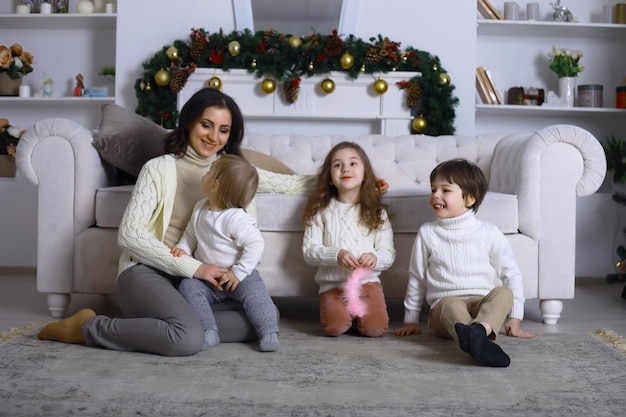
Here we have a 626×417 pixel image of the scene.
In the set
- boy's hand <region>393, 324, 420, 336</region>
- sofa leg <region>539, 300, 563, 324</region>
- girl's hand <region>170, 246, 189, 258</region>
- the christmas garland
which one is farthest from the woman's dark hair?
the christmas garland

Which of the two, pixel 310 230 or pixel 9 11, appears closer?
pixel 310 230

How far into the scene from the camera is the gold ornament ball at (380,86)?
15.7ft

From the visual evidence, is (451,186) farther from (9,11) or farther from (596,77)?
(9,11)

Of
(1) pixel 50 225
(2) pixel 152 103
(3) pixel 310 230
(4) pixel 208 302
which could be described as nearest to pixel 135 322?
(4) pixel 208 302

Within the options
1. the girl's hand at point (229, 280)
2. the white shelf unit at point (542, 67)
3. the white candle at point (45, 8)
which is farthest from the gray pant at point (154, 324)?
the white shelf unit at point (542, 67)

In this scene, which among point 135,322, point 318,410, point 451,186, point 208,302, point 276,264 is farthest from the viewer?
point 276,264

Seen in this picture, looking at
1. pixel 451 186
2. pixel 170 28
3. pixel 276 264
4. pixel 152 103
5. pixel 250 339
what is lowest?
pixel 250 339

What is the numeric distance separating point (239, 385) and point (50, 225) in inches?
54.6

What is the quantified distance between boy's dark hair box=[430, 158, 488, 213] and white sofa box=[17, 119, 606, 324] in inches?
10.4

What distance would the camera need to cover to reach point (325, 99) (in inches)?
191

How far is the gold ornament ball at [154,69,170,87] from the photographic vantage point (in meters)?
4.72

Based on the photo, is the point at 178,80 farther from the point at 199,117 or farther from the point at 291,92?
the point at 199,117

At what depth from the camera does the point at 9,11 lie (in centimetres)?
517

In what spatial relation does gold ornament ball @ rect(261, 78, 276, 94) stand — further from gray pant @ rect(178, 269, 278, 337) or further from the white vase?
gray pant @ rect(178, 269, 278, 337)
